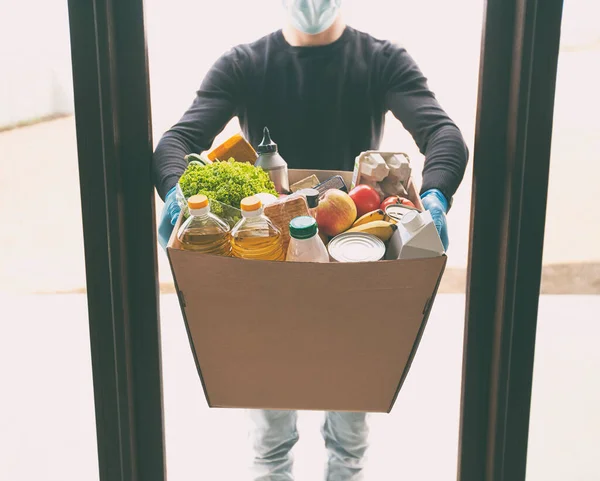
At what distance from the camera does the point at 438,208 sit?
1178mm

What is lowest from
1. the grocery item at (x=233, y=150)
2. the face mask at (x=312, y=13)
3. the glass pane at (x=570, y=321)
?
the glass pane at (x=570, y=321)

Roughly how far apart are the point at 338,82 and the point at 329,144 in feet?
0.41

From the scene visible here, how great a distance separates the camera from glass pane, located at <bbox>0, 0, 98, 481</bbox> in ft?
4.28

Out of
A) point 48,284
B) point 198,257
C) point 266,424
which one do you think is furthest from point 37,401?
point 198,257

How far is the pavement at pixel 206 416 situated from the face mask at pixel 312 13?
0.74m

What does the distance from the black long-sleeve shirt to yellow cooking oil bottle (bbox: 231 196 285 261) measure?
1.16 feet

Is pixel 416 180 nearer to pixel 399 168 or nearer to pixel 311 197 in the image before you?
pixel 399 168

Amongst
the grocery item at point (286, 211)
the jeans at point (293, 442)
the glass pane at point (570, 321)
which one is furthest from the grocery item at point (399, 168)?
the jeans at point (293, 442)

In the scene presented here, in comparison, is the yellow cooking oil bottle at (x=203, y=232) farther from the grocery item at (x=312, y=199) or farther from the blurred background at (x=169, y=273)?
the blurred background at (x=169, y=273)

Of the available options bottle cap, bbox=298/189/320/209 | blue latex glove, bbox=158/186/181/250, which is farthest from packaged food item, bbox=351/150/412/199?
blue latex glove, bbox=158/186/181/250

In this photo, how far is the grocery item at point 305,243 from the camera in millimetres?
954

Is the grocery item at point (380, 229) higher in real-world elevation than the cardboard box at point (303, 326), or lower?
higher

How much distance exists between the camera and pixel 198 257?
95 cm

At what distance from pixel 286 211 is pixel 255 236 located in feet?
0.22
